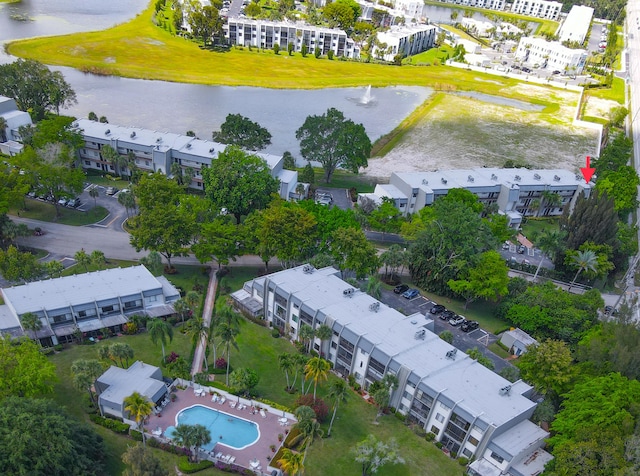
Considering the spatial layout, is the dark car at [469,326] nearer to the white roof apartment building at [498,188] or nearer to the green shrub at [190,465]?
the white roof apartment building at [498,188]

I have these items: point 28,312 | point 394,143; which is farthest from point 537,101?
point 28,312

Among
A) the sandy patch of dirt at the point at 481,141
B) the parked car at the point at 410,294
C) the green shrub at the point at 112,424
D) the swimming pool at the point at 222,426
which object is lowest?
the swimming pool at the point at 222,426

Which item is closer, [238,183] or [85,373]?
[85,373]

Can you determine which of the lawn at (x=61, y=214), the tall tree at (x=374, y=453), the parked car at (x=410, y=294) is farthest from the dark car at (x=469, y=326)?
the lawn at (x=61, y=214)

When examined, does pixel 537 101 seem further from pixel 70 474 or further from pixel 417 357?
pixel 70 474

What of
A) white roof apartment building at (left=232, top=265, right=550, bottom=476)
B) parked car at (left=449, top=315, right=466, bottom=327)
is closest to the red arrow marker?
parked car at (left=449, top=315, right=466, bottom=327)

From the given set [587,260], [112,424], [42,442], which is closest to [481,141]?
[587,260]

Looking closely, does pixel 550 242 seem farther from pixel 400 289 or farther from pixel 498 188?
Result: pixel 400 289
